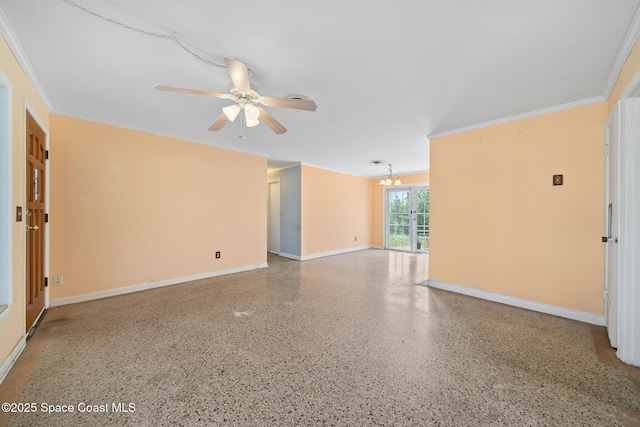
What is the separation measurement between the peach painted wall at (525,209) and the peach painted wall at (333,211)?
2.86m

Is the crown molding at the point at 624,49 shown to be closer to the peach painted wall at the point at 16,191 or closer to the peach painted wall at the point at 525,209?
the peach painted wall at the point at 525,209

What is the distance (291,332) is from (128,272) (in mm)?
2541

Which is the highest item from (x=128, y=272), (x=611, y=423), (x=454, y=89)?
(x=454, y=89)

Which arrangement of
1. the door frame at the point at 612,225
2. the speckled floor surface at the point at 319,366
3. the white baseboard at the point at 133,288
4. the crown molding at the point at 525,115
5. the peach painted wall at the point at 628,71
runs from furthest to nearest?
the white baseboard at the point at 133,288
the crown molding at the point at 525,115
the door frame at the point at 612,225
the peach painted wall at the point at 628,71
the speckled floor surface at the point at 319,366

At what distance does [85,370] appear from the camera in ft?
5.50

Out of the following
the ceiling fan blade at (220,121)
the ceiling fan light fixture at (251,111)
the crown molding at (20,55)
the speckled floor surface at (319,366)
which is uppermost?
the crown molding at (20,55)

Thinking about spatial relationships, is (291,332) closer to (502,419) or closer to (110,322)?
(502,419)

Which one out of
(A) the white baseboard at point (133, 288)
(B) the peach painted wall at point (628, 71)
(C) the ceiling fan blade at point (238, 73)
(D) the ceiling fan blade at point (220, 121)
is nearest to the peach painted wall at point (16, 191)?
(A) the white baseboard at point (133, 288)

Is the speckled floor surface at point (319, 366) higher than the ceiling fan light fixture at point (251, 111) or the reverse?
the reverse

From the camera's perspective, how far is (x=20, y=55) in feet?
5.82

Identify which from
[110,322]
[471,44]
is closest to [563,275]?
[471,44]

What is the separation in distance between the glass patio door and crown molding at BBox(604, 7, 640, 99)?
14.4 feet

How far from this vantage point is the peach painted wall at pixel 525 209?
2451 millimetres

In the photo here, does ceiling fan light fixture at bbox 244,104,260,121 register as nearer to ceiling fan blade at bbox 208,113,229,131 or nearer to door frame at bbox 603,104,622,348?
ceiling fan blade at bbox 208,113,229,131
